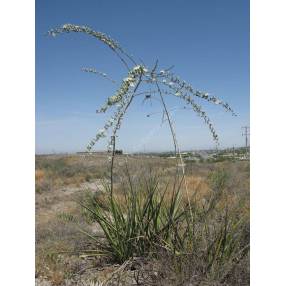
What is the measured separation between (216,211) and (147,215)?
0.64 metres

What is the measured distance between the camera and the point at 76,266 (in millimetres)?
3412

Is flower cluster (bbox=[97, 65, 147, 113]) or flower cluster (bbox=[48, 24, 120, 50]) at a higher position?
flower cluster (bbox=[48, 24, 120, 50])

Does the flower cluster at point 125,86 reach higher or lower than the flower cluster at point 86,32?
lower

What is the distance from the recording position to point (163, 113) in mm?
3029
